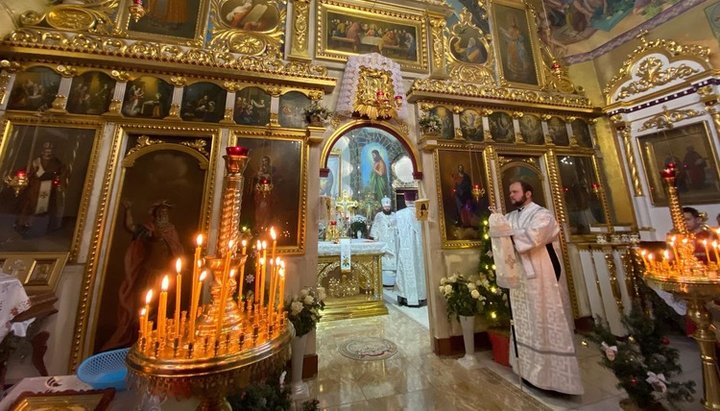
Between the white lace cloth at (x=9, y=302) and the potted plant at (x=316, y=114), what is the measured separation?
4.22m

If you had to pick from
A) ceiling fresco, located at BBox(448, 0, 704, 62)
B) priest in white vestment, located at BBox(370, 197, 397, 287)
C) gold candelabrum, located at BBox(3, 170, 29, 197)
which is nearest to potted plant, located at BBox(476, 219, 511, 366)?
priest in white vestment, located at BBox(370, 197, 397, 287)

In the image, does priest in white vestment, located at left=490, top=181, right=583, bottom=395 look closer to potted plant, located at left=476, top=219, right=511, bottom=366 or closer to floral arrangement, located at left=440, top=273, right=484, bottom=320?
potted plant, located at left=476, top=219, right=511, bottom=366

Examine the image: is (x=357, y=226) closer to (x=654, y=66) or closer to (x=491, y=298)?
(x=491, y=298)

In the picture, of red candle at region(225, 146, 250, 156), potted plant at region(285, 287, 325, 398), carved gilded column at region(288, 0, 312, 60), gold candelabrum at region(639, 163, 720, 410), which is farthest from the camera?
carved gilded column at region(288, 0, 312, 60)

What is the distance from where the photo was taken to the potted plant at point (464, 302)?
458cm

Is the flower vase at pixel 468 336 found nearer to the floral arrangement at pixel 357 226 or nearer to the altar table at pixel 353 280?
the altar table at pixel 353 280

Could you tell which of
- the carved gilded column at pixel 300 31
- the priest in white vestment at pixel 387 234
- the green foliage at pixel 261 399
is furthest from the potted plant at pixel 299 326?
the priest in white vestment at pixel 387 234

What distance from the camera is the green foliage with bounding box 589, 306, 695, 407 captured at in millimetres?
2824

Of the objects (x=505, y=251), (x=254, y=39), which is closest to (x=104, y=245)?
(x=254, y=39)

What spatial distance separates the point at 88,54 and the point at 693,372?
10487 mm

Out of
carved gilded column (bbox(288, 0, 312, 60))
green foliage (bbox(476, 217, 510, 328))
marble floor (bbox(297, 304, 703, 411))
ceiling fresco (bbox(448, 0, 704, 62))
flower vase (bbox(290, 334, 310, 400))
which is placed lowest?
marble floor (bbox(297, 304, 703, 411))

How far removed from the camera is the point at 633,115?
6629 millimetres

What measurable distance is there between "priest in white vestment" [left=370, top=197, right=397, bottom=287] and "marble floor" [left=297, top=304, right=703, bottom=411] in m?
4.31

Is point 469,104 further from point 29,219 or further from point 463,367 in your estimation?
point 29,219
